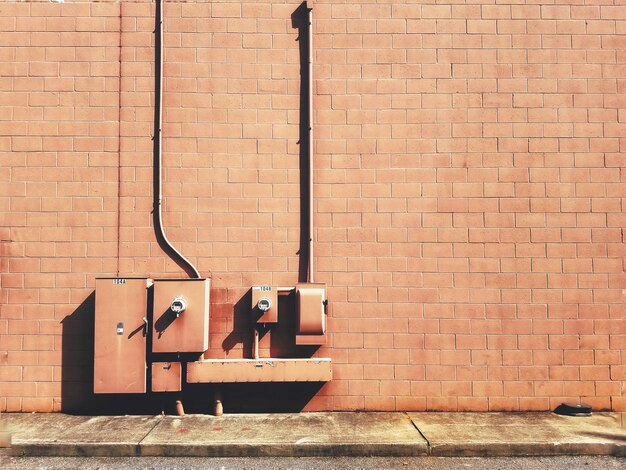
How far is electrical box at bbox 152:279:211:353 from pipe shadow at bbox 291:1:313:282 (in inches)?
45.5

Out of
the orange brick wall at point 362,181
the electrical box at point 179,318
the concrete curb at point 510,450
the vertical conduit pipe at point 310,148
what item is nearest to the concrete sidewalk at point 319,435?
the concrete curb at point 510,450

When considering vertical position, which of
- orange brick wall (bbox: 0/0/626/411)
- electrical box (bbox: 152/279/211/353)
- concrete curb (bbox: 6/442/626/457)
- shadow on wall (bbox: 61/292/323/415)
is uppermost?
orange brick wall (bbox: 0/0/626/411)

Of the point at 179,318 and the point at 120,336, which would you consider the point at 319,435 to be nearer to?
the point at 179,318

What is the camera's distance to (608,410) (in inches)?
203

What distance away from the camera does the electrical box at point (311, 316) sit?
16.3ft

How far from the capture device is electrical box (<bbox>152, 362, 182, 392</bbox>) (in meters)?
4.90

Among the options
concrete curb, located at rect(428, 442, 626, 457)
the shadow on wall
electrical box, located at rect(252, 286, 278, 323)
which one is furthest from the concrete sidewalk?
electrical box, located at rect(252, 286, 278, 323)

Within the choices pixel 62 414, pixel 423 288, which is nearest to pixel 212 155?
pixel 423 288

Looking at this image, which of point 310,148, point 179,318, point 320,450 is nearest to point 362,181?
point 310,148

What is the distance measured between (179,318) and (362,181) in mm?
2484

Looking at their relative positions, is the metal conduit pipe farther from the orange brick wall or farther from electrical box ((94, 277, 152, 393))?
electrical box ((94, 277, 152, 393))

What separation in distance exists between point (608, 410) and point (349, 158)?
13.2ft

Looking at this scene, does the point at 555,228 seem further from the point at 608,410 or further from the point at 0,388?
the point at 0,388

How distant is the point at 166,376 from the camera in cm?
490
